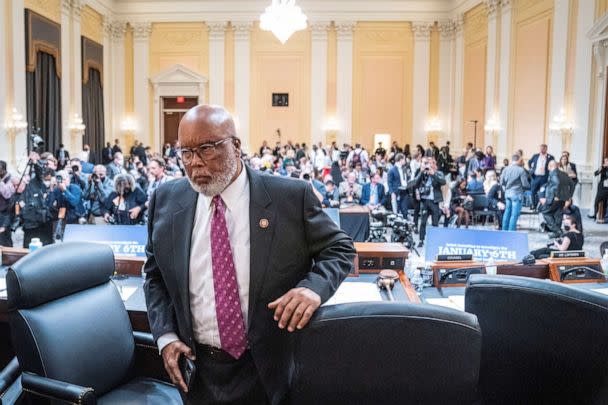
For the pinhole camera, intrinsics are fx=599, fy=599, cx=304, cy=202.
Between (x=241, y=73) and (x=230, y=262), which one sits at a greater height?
(x=241, y=73)

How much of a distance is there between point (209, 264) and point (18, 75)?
13.2 m

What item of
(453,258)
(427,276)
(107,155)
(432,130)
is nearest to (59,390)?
(427,276)

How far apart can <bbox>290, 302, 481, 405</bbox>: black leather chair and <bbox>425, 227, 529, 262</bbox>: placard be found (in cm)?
290

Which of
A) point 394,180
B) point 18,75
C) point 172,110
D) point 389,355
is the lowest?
point 394,180

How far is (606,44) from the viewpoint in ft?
37.1

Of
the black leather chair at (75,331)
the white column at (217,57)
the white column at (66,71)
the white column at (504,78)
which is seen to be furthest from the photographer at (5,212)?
the white column at (217,57)

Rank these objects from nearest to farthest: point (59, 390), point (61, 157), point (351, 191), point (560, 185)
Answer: point (59, 390) → point (560, 185) → point (351, 191) → point (61, 157)

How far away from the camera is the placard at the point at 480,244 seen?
4.23m

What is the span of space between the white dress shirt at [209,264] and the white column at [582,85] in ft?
38.1

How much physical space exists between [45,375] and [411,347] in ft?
5.53

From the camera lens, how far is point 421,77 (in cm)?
2038

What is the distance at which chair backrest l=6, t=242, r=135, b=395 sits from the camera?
95.0 inches

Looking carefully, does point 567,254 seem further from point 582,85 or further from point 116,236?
point 582,85

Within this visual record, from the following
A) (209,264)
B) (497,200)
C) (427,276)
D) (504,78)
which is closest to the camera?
(209,264)
